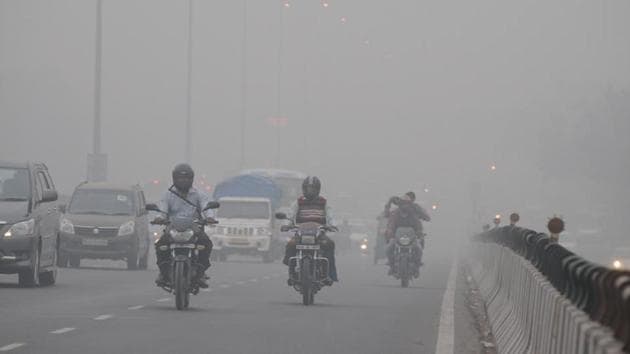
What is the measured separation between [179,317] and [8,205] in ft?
22.0

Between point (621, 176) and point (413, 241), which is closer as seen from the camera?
point (413, 241)

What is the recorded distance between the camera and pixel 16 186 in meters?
28.6

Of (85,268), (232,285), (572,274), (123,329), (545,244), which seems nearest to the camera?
(572,274)

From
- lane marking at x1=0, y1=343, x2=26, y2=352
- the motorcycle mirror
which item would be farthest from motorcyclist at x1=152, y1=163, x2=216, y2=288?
lane marking at x1=0, y1=343, x2=26, y2=352

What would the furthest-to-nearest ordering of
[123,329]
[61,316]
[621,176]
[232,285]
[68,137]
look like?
[68,137] < [621,176] < [232,285] < [61,316] < [123,329]

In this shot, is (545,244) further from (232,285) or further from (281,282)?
(281,282)

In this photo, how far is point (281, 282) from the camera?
3588 centimetres

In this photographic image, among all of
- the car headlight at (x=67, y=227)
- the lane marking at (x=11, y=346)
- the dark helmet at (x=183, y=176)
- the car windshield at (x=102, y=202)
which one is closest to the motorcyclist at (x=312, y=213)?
the dark helmet at (x=183, y=176)

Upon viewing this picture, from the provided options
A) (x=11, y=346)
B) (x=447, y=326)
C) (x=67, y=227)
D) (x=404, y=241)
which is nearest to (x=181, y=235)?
(x=447, y=326)

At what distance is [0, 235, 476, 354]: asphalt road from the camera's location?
17953 millimetres

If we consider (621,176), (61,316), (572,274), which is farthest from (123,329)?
(621,176)

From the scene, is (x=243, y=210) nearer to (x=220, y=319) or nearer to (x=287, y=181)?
(x=287, y=181)

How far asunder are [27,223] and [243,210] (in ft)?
92.6

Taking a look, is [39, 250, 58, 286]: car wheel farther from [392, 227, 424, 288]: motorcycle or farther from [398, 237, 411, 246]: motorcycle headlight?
[398, 237, 411, 246]: motorcycle headlight
